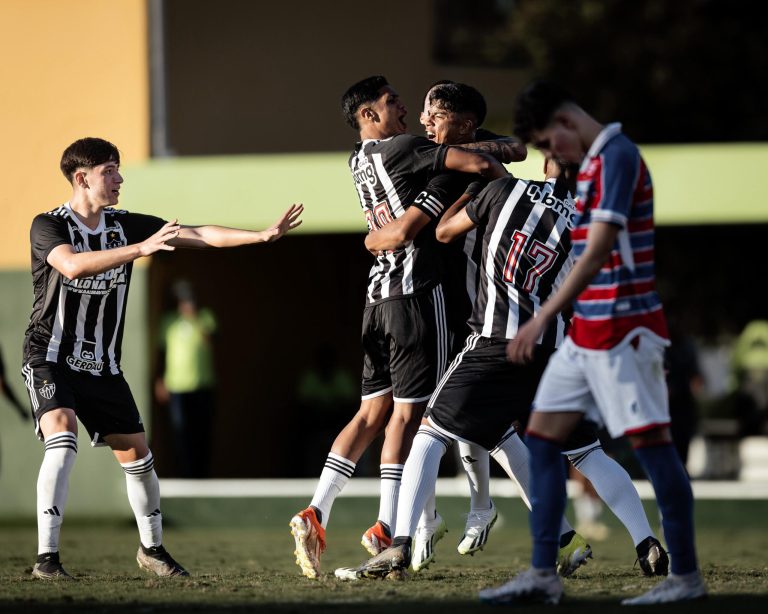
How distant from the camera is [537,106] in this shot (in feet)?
17.6

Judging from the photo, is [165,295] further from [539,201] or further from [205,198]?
[539,201]

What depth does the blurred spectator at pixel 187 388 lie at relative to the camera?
1370 centimetres

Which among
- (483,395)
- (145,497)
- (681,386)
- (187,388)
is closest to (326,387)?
(187,388)

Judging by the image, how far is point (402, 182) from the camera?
6742 millimetres

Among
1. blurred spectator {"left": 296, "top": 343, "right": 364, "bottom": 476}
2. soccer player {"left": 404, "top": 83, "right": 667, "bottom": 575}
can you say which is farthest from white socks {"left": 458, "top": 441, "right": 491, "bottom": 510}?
blurred spectator {"left": 296, "top": 343, "right": 364, "bottom": 476}

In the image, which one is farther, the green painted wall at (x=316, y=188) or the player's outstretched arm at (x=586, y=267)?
the green painted wall at (x=316, y=188)

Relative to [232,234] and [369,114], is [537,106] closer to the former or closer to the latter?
[369,114]

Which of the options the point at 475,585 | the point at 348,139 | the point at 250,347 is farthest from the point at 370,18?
the point at 475,585

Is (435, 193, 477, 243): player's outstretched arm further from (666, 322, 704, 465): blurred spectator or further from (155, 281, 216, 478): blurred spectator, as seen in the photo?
(155, 281, 216, 478): blurred spectator

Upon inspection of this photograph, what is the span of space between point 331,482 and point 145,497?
102cm

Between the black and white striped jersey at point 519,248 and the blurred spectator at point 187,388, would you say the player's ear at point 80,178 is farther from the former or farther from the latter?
the blurred spectator at point 187,388

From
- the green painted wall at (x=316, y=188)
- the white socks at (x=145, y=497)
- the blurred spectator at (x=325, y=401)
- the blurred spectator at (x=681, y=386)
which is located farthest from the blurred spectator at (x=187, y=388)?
the white socks at (x=145, y=497)

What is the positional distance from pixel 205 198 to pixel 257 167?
57 centimetres

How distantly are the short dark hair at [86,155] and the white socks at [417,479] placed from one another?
2213 mm
